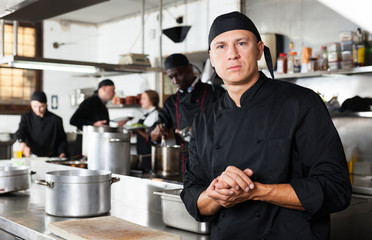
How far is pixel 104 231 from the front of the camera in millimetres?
1799

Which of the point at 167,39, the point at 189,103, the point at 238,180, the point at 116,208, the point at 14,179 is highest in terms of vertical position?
the point at 167,39

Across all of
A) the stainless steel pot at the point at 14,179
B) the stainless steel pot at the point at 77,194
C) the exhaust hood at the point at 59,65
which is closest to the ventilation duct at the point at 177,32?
the exhaust hood at the point at 59,65

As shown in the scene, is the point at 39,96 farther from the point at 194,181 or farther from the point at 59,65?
the point at 194,181

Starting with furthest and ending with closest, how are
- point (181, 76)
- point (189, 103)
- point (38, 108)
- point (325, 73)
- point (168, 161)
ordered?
point (38, 108) < point (325, 73) < point (189, 103) < point (181, 76) < point (168, 161)

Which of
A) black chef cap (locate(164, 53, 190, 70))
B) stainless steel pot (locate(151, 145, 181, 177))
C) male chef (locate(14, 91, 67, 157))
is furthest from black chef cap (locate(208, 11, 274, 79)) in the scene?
male chef (locate(14, 91, 67, 157))

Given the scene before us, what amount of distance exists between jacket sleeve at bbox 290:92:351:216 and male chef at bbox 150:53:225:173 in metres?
2.67

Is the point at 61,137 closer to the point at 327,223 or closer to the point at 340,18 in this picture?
the point at 340,18

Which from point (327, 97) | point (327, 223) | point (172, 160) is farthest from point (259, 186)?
point (327, 97)

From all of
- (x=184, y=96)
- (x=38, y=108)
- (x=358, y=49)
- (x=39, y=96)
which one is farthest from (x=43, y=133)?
(x=358, y=49)

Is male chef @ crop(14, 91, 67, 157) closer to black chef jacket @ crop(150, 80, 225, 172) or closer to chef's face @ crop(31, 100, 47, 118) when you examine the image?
chef's face @ crop(31, 100, 47, 118)

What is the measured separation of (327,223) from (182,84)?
9.37 ft

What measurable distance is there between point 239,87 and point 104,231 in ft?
2.46

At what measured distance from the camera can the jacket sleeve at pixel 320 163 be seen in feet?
4.63

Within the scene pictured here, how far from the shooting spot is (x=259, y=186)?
4.75ft
